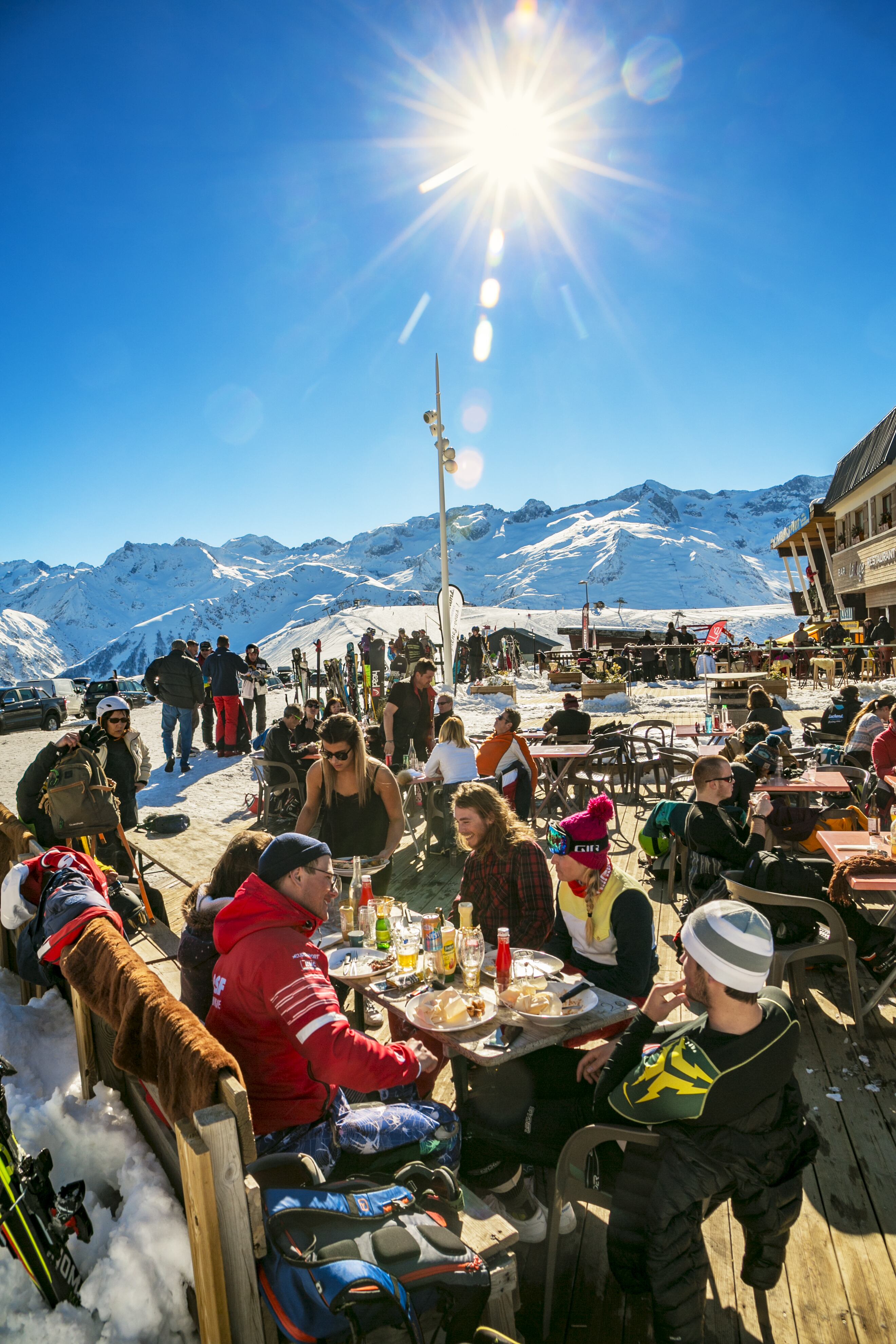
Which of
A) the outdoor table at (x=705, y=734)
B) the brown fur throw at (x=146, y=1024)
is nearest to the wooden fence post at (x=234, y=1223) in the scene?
the brown fur throw at (x=146, y=1024)

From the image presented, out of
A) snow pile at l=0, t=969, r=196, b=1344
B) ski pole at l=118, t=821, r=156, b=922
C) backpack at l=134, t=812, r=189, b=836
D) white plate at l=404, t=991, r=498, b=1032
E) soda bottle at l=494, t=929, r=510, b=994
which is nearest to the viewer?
snow pile at l=0, t=969, r=196, b=1344

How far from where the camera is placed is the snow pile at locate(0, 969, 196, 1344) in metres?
1.91

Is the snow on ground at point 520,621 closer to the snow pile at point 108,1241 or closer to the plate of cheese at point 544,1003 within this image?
the snow pile at point 108,1241

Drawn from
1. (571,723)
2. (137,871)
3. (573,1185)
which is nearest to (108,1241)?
(573,1185)

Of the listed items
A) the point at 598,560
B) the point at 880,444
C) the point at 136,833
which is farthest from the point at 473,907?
the point at 598,560

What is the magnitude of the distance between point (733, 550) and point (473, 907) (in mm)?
206318

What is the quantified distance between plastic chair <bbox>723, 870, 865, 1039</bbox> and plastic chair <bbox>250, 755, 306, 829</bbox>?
483 cm

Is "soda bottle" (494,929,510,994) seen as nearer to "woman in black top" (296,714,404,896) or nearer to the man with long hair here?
the man with long hair

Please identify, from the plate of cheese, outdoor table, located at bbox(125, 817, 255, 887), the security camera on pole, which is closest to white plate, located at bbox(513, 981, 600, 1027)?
the plate of cheese

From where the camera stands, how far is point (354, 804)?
16.6ft

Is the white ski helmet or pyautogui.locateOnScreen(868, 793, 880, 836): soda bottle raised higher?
the white ski helmet

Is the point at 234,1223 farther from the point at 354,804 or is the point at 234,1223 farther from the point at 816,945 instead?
the point at 354,804

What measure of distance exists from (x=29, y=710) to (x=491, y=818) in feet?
74.4

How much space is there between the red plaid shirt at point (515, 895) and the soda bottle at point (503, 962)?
592 millimetres
